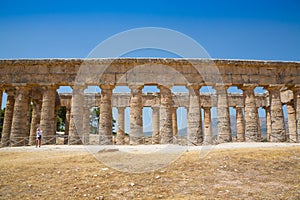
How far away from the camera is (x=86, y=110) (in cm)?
3284

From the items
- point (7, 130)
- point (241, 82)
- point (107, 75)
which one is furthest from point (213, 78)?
point (7, 130)

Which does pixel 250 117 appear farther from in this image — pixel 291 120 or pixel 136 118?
pixel 136 118

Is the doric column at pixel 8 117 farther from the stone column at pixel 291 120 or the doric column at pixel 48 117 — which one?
the stone column at pixel 291 120

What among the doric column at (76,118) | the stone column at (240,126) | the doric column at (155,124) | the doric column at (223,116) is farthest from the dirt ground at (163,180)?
the stone column at (240,126)

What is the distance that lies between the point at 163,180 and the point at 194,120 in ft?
50.3

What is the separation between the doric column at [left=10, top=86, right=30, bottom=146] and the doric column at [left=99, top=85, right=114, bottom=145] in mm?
7057

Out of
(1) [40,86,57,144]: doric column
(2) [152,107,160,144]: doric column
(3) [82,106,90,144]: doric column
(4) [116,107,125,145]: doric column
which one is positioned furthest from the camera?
(2) [152,107,160,144]: doric column

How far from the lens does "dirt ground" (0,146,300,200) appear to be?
7.55m

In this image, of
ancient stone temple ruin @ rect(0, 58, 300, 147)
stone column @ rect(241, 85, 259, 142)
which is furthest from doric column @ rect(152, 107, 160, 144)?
stone column @ rect(241, 85, 259, 142)

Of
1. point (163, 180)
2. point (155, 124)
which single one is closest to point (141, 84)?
point (155, 124)

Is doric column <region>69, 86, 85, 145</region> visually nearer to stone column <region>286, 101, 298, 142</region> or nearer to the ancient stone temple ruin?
the ancient stone temple ruin

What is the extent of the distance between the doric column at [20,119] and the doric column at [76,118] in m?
4.44

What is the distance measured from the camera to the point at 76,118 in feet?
76.8

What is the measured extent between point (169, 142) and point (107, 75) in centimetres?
858
